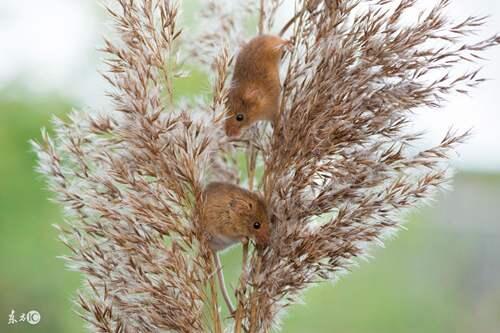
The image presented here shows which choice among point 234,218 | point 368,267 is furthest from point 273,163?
point 368,267

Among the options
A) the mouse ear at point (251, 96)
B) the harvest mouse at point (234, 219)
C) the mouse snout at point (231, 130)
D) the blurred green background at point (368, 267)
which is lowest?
the harvest mouse at point (234, 219)

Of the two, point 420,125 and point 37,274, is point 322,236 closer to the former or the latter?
point 420,125

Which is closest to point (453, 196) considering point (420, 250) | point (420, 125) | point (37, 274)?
point (420, 250)

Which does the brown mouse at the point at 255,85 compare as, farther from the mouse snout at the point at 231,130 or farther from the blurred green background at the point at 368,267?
the blurred green background at the point at 368,267

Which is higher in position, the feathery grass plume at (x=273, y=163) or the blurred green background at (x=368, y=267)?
the blurred green background at (x=368, y=267)

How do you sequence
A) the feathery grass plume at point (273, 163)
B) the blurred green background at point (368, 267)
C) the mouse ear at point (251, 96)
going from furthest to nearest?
the blurred green background at point (368, 267) → the mouse ear at point (251, 96) → the feathery grass plume at point (273, 163)

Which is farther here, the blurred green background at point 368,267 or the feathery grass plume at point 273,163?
the blurred green background at point 368,267

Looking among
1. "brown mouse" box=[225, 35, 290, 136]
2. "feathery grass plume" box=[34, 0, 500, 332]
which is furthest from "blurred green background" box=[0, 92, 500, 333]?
"feathery grass plume" box=[34, 0, 500, 332]

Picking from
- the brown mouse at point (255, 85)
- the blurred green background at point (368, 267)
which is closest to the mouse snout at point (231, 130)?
the brown mouse at point (255, 85)
